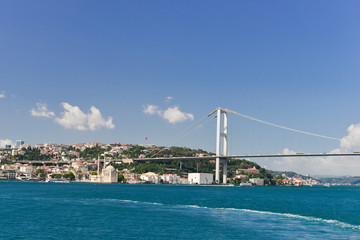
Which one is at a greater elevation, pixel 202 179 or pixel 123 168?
pixel 123 168

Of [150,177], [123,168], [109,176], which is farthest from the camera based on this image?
[123,168]

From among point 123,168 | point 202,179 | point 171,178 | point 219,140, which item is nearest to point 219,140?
point 219,140

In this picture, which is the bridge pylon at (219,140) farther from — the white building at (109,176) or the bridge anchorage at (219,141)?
the white building at (109,176)

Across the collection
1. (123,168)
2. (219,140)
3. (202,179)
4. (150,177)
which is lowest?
(150,177)

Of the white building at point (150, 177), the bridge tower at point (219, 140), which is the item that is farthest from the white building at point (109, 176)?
the bridge tower at point (219, 140)

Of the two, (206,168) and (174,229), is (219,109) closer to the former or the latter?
(206,168)

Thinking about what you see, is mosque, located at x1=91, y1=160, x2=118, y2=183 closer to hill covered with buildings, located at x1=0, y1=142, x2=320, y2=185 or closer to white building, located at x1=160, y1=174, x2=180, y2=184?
hill covered with buildings, located at x1=0, y1=142, x2=320, y2=185

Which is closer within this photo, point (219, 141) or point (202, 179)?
point (219, 141)

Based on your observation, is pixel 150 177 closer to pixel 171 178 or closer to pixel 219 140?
pixel 171 178

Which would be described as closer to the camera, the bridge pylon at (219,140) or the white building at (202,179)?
the bridge pylon at (219,140)

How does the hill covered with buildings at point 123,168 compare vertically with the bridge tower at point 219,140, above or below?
below

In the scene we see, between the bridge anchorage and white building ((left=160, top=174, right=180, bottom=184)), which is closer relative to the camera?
the bridge anchorage

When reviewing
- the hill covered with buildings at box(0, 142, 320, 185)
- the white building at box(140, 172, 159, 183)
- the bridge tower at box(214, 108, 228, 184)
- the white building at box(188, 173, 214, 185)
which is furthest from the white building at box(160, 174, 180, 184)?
the bridge tower at box(214, 108, 228, 184)
